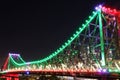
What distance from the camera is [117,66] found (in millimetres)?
32406

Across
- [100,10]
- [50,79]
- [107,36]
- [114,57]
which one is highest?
[100,10]

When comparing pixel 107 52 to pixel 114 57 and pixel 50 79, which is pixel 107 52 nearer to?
pixel 114 57

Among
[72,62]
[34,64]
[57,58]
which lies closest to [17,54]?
[34,64]

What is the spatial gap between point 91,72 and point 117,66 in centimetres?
329

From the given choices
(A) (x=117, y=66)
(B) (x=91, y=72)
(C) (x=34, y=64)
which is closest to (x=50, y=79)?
(B) (x=91, y=72)

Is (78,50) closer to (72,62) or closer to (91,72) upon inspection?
(72,62)

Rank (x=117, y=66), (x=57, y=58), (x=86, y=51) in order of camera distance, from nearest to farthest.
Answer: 1. (x=117, y=66)
2. (x=86, y=51)
3. (x=57, y=58)

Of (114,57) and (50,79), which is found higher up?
(114,57)

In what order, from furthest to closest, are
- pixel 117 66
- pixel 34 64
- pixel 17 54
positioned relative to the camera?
pixel 17 54 → pixel 34 64 → pixel 117 66

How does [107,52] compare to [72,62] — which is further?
[72,62]

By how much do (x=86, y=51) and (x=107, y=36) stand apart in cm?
575

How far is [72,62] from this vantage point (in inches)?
1829

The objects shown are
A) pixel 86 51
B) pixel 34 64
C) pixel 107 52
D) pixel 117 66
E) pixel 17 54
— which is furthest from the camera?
pixel 17 54

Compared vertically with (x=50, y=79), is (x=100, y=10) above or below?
above
